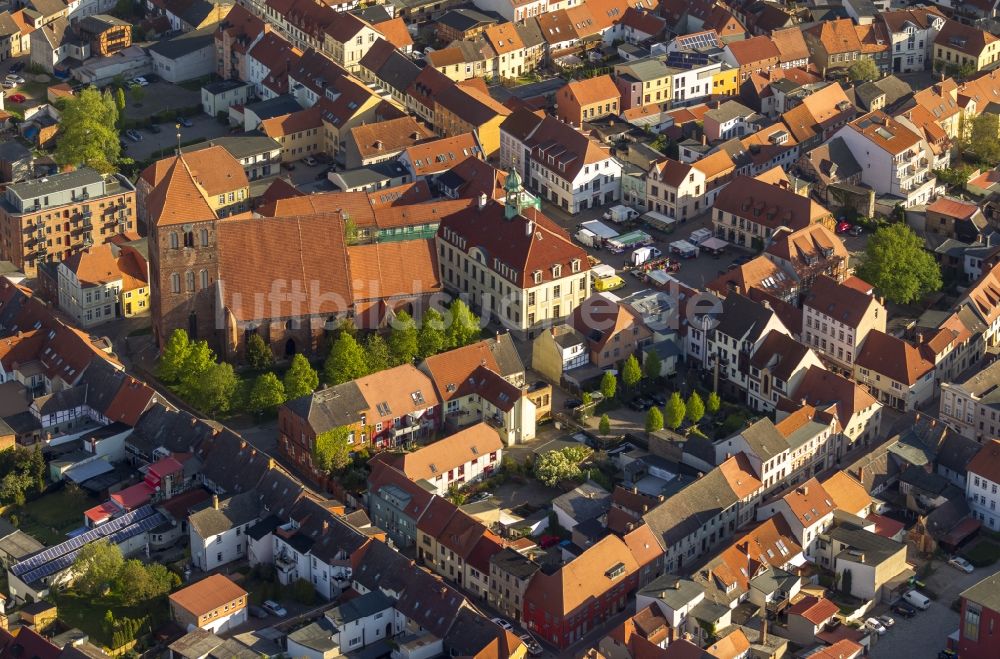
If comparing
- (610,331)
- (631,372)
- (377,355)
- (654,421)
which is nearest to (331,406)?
(377,355)

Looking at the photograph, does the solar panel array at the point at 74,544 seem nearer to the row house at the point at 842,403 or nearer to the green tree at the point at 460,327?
the green tree at the point at 460,327

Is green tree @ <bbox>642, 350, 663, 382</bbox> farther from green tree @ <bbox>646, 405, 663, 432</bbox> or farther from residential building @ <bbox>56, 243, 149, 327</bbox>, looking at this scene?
residential building @ <bbox>56, 243, 149, 327</bbox>

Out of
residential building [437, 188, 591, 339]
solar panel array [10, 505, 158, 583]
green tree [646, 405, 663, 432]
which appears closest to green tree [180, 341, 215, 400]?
solar panel array [10, 505, 158, 583]

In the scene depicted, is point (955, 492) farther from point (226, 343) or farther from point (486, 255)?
point (226, 343)

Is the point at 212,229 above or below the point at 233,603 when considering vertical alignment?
above

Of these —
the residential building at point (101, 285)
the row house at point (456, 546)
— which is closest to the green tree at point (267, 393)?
the residential building at point (101, 285)

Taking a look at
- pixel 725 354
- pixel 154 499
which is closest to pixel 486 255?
pixel 725 354
